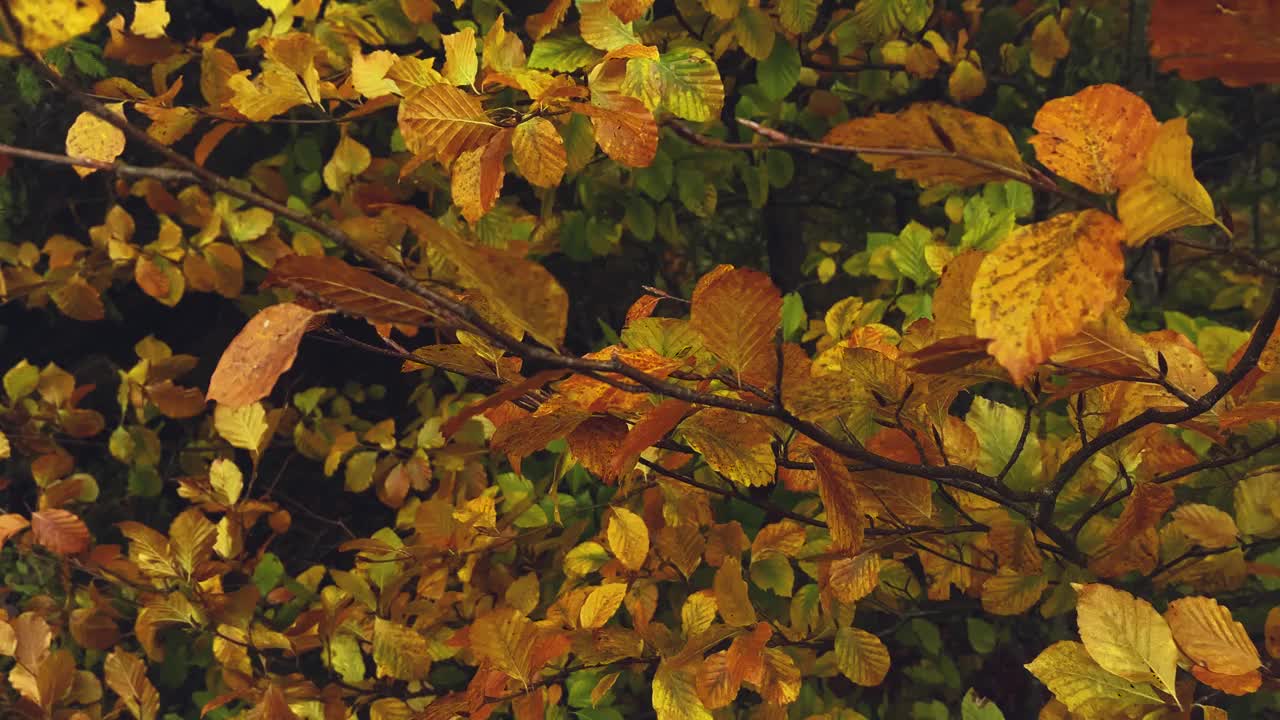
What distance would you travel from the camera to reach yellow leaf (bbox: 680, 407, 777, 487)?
775mm

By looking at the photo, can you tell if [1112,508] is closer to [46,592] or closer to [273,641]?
[273,641]

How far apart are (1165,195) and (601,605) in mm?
756

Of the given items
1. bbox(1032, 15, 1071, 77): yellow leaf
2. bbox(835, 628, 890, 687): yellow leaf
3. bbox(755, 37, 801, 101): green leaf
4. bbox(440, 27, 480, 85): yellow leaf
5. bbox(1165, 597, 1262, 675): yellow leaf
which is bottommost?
bbox(835, 628, 890, 687): yellow leaf

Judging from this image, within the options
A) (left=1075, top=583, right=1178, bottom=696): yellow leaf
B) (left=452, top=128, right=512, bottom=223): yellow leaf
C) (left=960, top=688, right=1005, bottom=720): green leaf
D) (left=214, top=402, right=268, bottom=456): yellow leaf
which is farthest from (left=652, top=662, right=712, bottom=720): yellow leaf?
(left=214, top=402, right=268, bottom=456): yellow leaf

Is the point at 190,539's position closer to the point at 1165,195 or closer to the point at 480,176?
the point at 480,176

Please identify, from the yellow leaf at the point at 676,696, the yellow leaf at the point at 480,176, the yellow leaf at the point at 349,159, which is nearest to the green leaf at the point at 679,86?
the yellow leaf at the point at 480,176

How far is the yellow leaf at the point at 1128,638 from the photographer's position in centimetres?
72

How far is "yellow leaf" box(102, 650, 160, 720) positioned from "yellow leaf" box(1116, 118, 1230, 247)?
1.56 meters

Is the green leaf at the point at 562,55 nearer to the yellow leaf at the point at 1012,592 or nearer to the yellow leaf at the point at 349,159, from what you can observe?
the yellow leaf at the point at 349,159

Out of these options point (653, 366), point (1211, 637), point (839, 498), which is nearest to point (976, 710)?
point (1211, 637)

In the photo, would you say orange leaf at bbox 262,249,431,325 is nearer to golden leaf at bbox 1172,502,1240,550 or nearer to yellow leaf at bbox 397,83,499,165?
yellow leaf at bbox 397,83,499,165

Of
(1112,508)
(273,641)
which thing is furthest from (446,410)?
(1112,508)

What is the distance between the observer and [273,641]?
4.77 ft

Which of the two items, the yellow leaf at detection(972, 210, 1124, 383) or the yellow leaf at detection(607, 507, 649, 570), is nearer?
the yellow leaf at detection(972, 210, 1124, 383)
